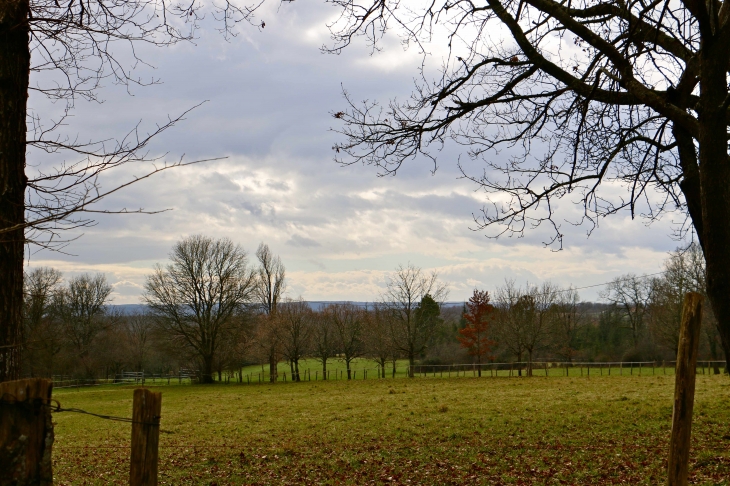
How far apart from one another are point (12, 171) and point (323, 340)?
4442 centimetres

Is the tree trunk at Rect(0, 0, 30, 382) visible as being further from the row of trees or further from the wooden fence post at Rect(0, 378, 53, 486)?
the row of trees

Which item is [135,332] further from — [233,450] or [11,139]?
[11,139]

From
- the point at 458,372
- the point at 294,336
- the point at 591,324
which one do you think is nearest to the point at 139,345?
the point at 294,336

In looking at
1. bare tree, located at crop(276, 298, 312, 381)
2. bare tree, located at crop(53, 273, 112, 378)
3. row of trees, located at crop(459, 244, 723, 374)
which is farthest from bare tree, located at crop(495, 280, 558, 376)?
bare tree, located at crop(53, 273, 112, 378)

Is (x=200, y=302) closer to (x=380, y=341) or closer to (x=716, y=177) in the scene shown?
(x=380, y=341)

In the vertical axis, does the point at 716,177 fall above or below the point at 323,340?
above

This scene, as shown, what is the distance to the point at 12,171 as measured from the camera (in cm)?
416

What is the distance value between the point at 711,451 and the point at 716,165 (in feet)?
13.6

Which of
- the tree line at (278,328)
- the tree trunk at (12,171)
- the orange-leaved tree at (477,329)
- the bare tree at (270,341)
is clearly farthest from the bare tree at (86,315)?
the tree trunk at (12,171)

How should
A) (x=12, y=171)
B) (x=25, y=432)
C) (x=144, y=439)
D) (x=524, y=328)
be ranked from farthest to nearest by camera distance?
(x=524, y=328) < (x=12, y=171) < (x=144, y=439) < (x=25, y=432)

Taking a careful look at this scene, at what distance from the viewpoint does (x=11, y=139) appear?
165 inches

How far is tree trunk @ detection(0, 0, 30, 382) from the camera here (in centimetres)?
405

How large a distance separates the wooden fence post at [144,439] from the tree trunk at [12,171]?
177cm

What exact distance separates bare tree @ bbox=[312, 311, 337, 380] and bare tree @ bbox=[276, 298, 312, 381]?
133 cm
